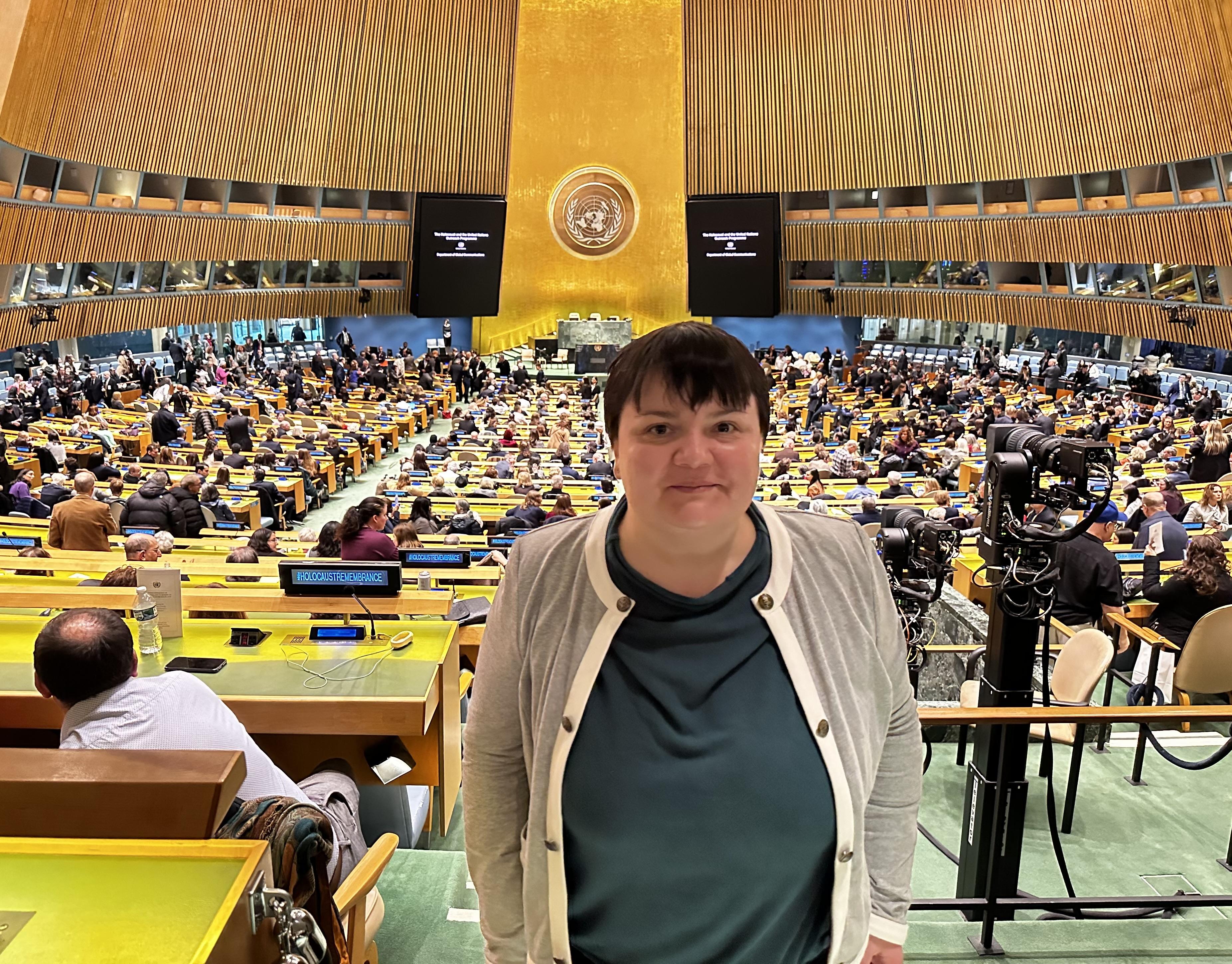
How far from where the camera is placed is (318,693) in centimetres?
318

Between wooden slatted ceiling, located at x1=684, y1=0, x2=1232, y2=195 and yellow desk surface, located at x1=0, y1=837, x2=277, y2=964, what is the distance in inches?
786

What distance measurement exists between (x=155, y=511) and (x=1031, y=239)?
64.3 ft

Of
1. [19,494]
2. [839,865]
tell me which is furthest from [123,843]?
[19,494]

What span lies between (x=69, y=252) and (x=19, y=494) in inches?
416

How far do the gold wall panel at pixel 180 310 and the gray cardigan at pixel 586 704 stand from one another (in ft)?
59.3

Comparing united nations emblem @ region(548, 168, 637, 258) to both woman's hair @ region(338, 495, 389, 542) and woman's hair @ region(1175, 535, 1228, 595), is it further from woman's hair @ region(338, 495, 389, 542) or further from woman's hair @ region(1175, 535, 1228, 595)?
woman's hair @ region(1175, 535, 1228, 595)

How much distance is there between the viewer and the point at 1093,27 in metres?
19.2

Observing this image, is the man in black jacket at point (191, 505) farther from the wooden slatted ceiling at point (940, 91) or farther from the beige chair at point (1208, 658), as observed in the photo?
the wooden slatted ceiling at point (940, 91)

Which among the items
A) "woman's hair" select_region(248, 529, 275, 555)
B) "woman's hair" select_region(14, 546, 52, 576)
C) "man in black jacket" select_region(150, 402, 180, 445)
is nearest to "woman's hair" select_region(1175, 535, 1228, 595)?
"woman's hair" select_region(248, 529, 275, 555)

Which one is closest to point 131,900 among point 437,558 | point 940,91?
point 437,558

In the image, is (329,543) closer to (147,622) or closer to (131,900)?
(147,622)

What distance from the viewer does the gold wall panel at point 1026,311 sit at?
716 inches

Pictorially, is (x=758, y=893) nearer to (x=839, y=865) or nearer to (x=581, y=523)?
(x=839, y=865)

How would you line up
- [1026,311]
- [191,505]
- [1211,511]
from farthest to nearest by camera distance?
1. [1026,311]
2. [191,505]
3. [1211,511]
